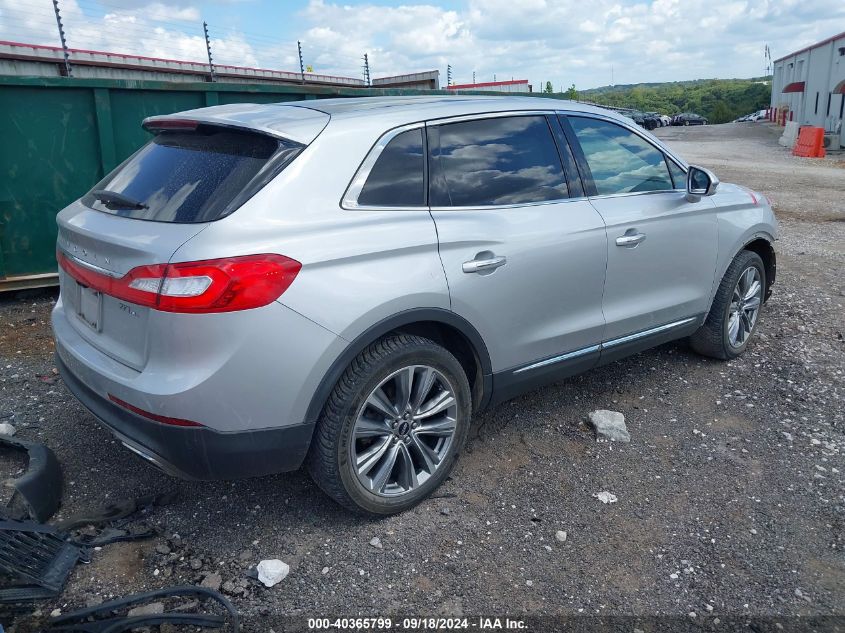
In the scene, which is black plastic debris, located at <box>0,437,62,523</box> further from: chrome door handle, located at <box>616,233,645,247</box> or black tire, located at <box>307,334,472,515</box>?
chrome door handle, located at <box>616,233,645,247</box>

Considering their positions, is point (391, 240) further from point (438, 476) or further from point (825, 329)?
point (825, 329)

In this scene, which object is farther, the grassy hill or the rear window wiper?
the grassy hill

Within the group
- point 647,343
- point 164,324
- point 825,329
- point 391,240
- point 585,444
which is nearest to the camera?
point 164,324

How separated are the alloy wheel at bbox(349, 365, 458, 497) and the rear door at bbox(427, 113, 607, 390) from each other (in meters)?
0.34

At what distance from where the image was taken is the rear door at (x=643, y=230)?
13.1 feet

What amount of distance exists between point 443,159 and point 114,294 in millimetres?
1549

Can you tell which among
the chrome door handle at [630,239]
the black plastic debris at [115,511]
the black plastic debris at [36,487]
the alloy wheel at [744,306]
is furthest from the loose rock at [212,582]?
the alloy wheel at [744,306]

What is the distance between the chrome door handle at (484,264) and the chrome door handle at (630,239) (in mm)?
895

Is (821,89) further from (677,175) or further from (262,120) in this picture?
(262,120)

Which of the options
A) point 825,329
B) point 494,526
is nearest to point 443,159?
point 494,526

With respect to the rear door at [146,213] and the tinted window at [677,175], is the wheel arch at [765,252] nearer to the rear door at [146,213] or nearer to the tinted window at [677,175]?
the tinted window at [677,175]

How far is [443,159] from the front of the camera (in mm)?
3379

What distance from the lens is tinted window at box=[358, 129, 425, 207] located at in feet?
10.1

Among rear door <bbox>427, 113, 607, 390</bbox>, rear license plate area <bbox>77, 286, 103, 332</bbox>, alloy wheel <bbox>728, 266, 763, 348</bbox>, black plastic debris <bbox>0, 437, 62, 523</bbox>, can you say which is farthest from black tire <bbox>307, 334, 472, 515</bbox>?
alloy wheel <bbox>728, 266, 763, 348</bbox>
